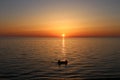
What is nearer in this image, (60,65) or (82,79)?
(82,79)

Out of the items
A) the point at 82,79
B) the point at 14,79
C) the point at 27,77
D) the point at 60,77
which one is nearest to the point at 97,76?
the point at 82,79

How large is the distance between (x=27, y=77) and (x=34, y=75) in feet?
6.01

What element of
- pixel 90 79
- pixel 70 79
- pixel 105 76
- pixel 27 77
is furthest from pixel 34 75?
pixel 105 76

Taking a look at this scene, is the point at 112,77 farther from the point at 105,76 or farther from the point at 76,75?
the point at 76,75

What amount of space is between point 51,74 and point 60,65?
9.92 meters

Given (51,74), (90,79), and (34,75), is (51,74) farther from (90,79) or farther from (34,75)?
Answer: (90,79)

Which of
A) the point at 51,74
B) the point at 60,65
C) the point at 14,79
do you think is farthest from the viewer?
the point at 60,65

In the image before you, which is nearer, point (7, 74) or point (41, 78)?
point (41, 78)

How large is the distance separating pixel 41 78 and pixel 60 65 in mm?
13461

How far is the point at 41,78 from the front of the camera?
96.1ft

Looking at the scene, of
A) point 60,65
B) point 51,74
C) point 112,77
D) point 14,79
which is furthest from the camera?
point 60,65

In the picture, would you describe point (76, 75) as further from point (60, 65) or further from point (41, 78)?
point (60, 65)

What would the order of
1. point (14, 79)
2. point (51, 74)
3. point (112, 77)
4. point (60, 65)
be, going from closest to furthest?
point (14, 79)
point (112, 77)
point (51, 74)
point (60, 65)

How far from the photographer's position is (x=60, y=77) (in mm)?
30344
